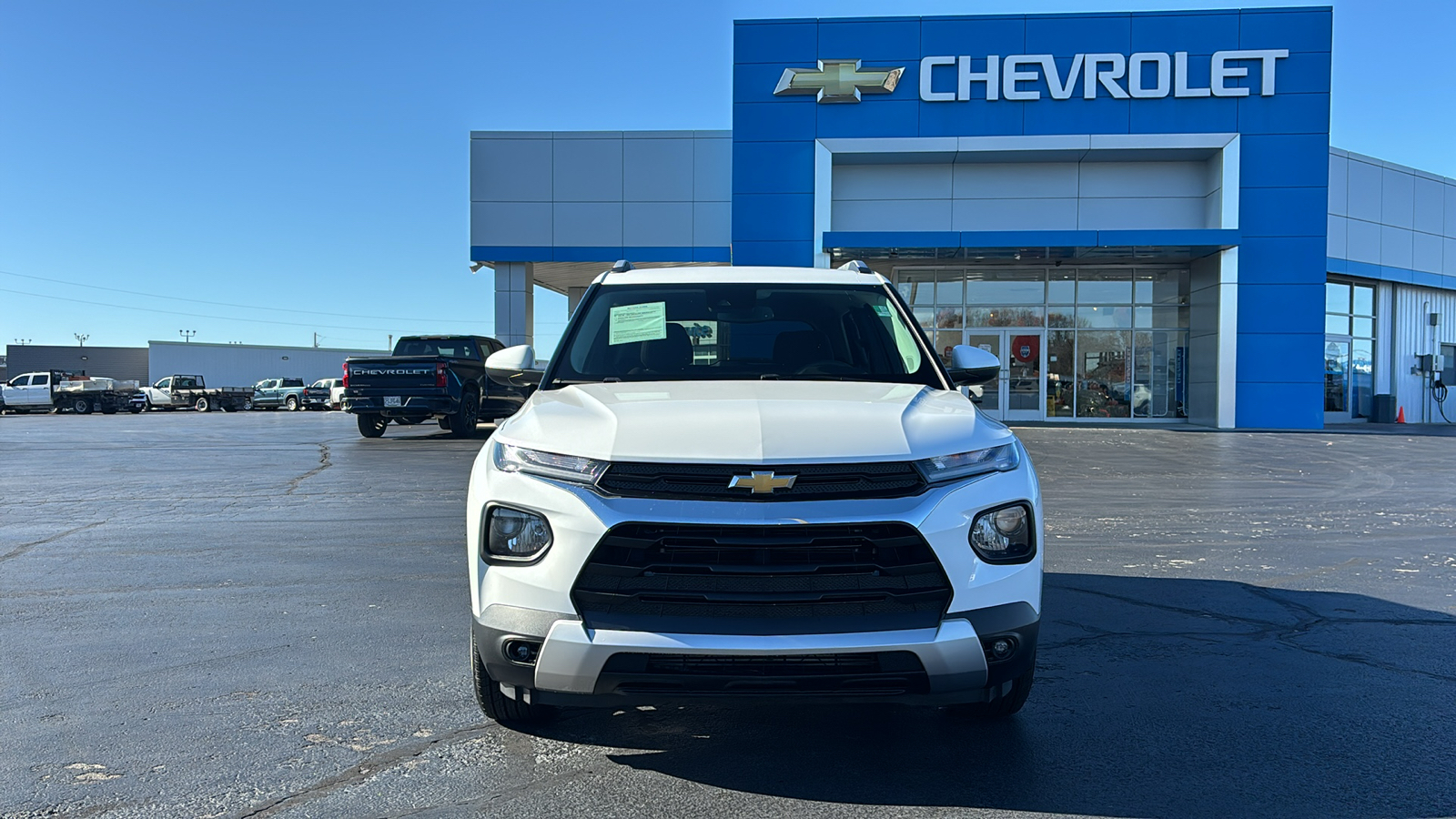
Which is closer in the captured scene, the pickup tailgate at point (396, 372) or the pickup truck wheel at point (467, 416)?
the pickup tailgate at point (396, 372)

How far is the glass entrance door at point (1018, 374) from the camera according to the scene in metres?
25.6

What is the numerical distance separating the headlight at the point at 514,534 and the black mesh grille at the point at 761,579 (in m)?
0.20

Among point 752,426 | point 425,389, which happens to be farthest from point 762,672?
point 425,389

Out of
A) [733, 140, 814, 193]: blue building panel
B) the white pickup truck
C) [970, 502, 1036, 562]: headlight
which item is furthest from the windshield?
the white pickup truck

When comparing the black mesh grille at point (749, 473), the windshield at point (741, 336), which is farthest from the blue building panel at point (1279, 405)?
the black mesh grille at point (749, 473)

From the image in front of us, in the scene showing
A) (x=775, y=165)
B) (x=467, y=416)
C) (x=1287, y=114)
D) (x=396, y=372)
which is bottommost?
(x=467, y=416)

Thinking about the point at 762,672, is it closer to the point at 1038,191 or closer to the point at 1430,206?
the point at 1038,191

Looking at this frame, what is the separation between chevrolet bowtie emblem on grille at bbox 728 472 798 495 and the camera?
9.28 feet

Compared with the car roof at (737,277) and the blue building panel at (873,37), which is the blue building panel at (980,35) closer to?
the blue building panel at (873,37)

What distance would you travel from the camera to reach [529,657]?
2885 millimetres

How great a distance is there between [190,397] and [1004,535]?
5243cm

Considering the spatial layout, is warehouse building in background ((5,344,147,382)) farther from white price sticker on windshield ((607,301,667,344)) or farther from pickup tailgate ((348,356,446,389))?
white price sticker on windshield ((607,301,667,344))

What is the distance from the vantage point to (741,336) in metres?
4.48

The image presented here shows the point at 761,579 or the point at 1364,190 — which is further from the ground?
the point at 1364,190
